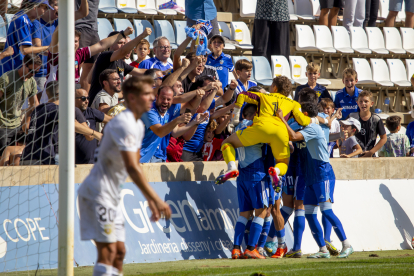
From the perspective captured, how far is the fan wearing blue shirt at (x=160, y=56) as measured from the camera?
9047mm

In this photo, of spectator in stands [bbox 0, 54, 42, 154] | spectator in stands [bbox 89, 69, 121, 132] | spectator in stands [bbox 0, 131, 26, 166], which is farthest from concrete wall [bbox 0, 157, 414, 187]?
spectator in stands [bbox 89, 69, 121, 132]

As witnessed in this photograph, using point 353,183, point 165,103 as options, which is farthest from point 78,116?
point 353,183

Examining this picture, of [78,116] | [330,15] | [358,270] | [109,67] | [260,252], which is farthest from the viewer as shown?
[330,15]

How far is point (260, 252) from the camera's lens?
7.14 meters

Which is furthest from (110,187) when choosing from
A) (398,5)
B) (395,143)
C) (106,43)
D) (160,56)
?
(398,5)

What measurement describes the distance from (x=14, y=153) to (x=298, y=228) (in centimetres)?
387

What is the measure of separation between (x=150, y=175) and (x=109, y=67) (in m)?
2.03

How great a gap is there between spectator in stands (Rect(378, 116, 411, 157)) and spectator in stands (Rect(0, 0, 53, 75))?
6997 millimetres

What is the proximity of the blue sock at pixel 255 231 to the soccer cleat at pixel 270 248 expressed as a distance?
592 mm

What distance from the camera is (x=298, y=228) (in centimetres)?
739

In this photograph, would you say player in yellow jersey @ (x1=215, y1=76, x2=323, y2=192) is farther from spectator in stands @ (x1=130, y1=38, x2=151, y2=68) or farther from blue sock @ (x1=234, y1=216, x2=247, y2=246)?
spectator in stands @ (x1=130, y1=38, x2=151, y2=68)

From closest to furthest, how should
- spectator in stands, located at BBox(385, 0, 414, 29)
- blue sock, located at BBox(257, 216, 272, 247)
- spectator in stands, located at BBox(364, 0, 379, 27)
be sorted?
blue sock, located at BBox(257, 216, 272, 247), spectator in stands, located at BBox(364, 0, 379, 27), spectator in stands, located at BBox(385, 0, 414, 29)

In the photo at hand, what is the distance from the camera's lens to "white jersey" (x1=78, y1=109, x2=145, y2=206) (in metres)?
3.70

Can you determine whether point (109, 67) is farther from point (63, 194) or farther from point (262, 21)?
point (262, 21)
